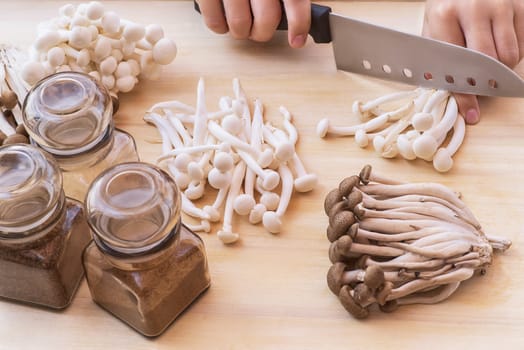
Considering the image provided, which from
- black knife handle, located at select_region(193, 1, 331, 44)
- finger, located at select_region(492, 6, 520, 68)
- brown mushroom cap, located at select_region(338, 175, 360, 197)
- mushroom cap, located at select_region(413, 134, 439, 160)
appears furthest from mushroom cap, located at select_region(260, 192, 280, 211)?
finger, located at select_region(492, 6, 520, 68)

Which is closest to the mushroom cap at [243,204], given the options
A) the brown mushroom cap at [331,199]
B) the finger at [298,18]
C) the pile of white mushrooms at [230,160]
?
the pile of white mushrooms at [230,160]

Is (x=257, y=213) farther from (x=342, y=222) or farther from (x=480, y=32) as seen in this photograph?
(x=480, y=32)

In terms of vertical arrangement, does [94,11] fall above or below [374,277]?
above

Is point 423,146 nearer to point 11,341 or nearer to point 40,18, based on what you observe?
point 11,341

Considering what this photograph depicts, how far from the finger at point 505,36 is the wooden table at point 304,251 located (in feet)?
0.24

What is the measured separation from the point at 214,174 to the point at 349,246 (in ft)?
0.82

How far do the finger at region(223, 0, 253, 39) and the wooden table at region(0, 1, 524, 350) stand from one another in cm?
5

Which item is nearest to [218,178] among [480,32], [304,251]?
[304,251]

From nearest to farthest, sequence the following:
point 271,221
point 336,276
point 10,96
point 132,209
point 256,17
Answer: point 132,209
point 336,276
point 271,221
point 10,96
point 256,17

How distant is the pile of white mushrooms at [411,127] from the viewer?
1.24 meters

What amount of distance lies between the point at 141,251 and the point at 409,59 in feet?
1.95

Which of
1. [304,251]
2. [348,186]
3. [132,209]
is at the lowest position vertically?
[304,251]

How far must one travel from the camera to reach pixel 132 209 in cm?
96

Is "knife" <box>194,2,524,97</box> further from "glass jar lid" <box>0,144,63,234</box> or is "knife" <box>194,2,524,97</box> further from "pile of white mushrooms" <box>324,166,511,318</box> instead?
"glass jar lid" <box>0,144,63,234</box>
